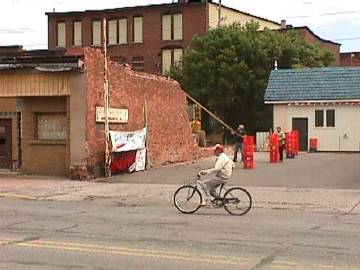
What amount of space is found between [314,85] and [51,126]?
2249cm

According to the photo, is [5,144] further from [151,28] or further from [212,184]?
[151,28]

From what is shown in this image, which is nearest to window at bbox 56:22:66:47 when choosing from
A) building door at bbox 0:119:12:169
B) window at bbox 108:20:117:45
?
window at bbox 108:20:117:45

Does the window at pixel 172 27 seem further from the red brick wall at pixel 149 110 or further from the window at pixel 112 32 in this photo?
the red brick wall at pixel 149 110

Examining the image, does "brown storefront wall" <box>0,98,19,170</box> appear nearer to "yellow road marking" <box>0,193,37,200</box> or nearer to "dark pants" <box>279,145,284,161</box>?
"yellow road marking" <box>0,193,37,200</box>

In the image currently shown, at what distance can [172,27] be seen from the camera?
6644cm

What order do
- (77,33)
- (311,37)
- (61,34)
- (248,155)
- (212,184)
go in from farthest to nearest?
1. (311,37)
2. (61,34)
3. (77,33)
4. (248,155)
5. (212,184)

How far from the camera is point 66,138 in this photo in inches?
1031

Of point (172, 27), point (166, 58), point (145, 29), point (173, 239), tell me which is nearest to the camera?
point (173, 239)

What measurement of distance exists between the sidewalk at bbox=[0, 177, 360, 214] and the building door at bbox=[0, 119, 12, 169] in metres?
2.97

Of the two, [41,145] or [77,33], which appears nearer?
[41,145]

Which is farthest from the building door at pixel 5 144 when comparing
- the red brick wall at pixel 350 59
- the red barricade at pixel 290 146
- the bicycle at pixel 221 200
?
the red brick wall at pixel 350 59

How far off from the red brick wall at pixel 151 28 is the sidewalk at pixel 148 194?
138 ft

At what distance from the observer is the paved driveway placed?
938 inches

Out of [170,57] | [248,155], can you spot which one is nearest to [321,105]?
[248,155]
